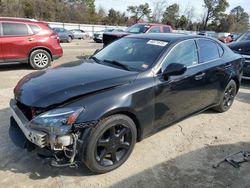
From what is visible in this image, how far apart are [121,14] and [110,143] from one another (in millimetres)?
66138

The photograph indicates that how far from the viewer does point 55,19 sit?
52.4m

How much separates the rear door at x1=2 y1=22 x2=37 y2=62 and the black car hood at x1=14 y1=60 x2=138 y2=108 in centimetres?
506

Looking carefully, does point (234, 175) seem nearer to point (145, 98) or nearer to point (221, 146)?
point (221, 146)

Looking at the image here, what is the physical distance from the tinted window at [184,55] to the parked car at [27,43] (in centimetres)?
588

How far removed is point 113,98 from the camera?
9.97 feet

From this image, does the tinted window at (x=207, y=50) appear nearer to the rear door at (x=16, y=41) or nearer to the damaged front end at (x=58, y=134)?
the damaged front end at (x=58, y=134)

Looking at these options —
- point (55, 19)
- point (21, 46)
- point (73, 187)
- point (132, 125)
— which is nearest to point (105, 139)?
point (132, 125)

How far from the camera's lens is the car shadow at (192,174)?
10.2 feet

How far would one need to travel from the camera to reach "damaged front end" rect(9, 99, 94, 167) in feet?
9.06

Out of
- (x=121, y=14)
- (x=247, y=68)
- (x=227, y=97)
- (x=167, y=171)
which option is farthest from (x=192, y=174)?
(x=121, y=14)

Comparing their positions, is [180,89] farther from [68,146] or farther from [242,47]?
[242,47]

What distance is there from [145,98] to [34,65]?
21.0 feet

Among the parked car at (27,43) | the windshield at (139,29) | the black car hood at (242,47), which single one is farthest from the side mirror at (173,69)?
the windshield at (139,29)

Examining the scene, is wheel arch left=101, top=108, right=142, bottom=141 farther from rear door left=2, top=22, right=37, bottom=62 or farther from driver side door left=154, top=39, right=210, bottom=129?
rear door left=2, top=22, right=37, bottom=62
